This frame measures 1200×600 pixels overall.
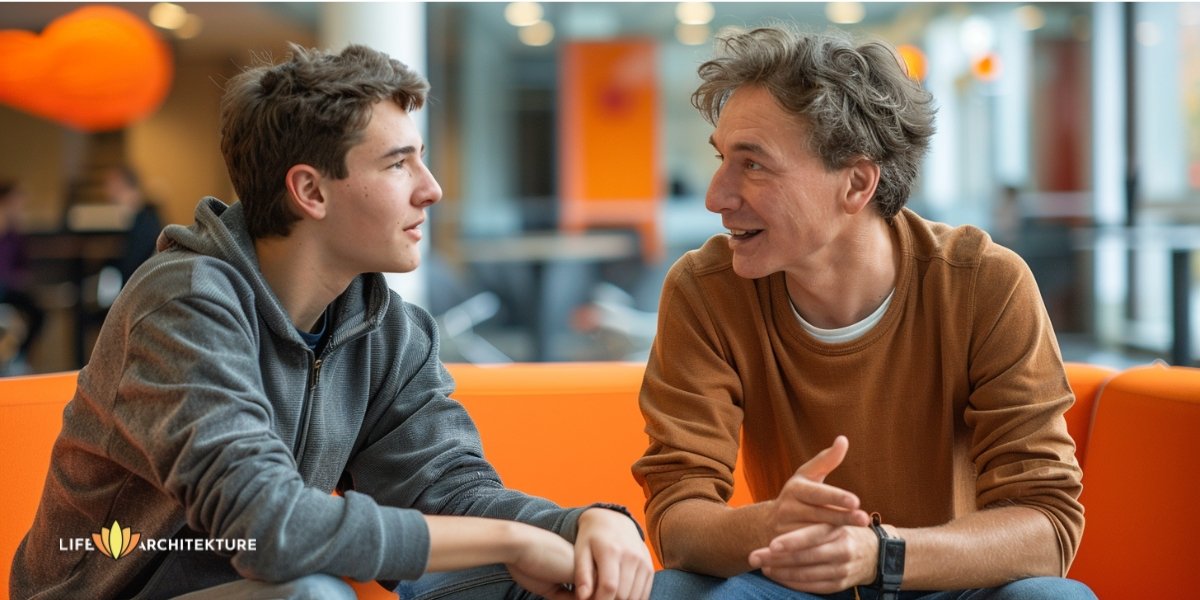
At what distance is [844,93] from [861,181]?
138 mm

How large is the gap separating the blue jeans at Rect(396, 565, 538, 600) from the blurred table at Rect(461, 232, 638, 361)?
16.7 feet

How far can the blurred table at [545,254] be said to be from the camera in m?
6.78

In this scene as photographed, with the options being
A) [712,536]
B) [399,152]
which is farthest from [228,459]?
[712,536]

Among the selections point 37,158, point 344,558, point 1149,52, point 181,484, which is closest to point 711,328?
point 344,558

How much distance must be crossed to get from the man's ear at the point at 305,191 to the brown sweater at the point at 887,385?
56 cm

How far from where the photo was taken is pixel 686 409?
167cm

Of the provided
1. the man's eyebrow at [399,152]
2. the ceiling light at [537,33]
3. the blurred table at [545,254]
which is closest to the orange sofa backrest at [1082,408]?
the man's eyebrow at [399,152]

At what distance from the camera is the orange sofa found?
1828 millimetres

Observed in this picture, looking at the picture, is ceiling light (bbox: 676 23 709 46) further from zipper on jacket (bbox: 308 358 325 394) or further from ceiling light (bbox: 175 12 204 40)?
zipper on jacket (bbox: 308 358 325 394)

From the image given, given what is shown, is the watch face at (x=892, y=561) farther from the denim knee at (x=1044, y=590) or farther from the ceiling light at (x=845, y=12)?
the ceiling light at (x=845, y=12)

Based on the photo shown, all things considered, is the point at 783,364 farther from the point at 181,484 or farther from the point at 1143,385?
the point at 181,484

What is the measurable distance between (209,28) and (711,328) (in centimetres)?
851

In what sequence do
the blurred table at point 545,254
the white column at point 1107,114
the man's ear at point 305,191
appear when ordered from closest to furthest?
the man's ear at point 305,191 → the blurred table at point 545,254 → the white column at point 1107,114

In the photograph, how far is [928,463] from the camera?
5.62ft
